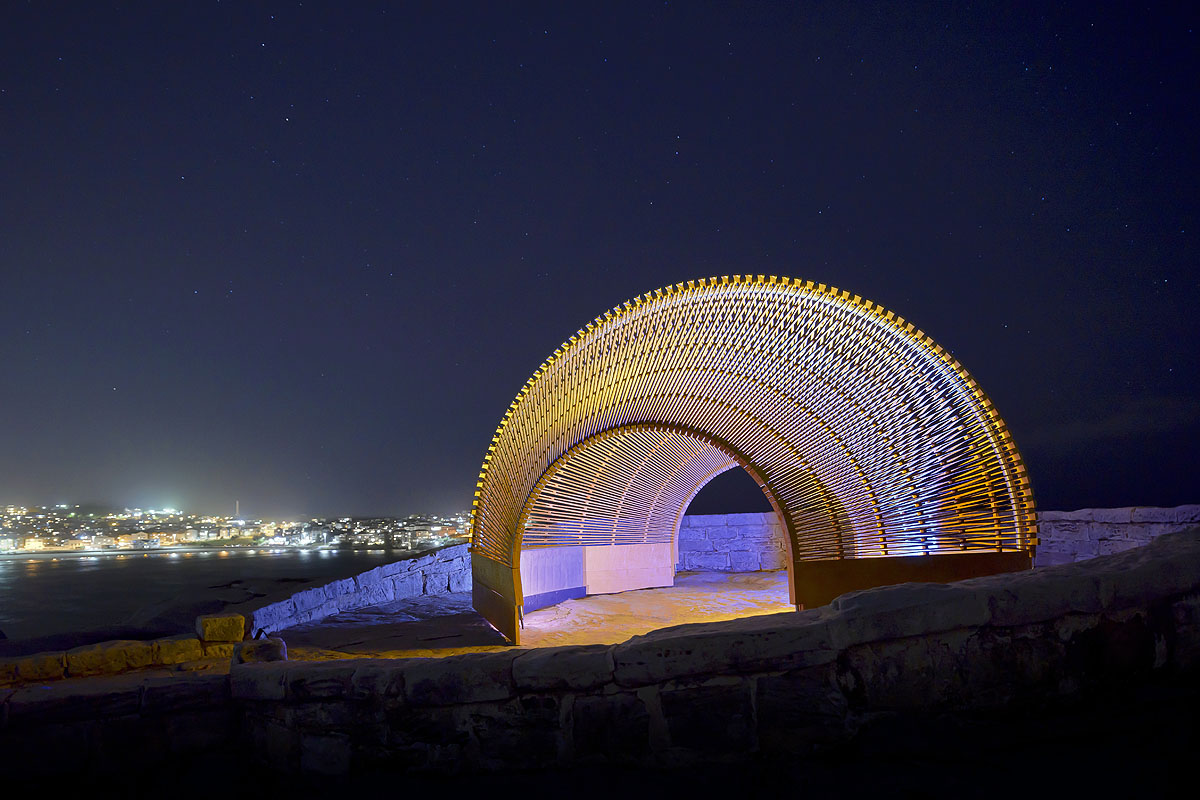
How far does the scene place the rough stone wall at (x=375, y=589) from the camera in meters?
7.84

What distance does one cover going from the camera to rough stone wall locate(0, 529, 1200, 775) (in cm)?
252

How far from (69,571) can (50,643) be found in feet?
126

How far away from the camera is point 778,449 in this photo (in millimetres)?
7480

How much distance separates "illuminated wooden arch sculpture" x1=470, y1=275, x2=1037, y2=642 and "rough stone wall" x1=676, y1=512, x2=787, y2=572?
6.25 metres

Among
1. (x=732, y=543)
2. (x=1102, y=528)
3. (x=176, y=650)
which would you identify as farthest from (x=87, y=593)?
(x=1102, y=528)

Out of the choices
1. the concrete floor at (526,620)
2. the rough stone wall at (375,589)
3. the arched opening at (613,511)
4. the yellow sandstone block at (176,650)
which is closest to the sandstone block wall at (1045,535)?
the arched opening at (613,511)

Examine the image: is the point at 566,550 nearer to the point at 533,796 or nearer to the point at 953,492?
the point at 953,492

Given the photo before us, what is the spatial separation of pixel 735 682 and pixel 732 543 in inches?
447

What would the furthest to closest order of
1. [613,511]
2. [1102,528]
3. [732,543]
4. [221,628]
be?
[732,543] < [1102,528] < [613,511] < [221,628]

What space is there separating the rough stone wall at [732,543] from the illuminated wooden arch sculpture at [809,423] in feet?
20.5

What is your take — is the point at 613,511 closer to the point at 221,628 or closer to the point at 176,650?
the point at 221,628

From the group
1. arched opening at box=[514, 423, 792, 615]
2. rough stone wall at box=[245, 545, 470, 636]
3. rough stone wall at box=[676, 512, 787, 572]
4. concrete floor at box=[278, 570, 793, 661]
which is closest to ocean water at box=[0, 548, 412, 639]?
rough stone wall at box=[245, 545, 470, 636]

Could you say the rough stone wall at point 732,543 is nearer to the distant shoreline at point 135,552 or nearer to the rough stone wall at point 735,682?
the rough stone wall at point 735,682

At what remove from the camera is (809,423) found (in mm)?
7293
